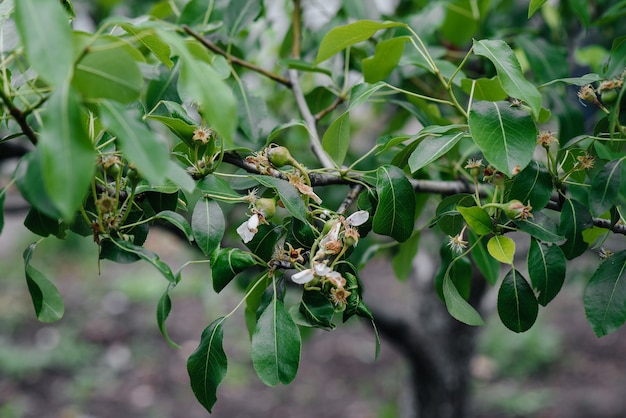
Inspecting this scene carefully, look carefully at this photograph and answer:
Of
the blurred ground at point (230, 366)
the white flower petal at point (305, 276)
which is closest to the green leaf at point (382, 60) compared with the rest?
the white flower petal at point (305, 276)

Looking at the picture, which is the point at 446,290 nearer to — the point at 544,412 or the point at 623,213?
the point at 623,213

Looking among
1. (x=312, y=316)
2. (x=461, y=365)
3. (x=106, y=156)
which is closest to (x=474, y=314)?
(x=312, y=316)

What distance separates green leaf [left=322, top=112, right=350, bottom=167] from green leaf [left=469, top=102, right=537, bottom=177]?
0.67 feet

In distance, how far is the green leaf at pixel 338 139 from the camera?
79 cm

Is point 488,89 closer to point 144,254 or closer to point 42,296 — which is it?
point 144,254

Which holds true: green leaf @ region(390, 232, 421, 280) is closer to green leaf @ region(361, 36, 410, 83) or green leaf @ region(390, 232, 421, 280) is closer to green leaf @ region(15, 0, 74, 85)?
green leaf @ region(361, 36, 410, 83)

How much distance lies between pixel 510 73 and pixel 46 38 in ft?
1.52

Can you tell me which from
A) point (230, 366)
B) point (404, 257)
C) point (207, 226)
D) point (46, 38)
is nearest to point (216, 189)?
point (207, 226)

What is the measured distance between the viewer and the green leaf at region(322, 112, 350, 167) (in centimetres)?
79

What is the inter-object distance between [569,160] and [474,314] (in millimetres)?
216

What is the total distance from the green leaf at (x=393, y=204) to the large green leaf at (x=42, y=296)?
14.8 inches

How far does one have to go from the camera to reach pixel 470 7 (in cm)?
127

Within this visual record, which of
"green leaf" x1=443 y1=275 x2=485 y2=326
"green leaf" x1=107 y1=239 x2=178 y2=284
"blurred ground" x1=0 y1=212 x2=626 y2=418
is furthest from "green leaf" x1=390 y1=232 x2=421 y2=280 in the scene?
"blurred ground" x1=0 y1=212 x2=626 y2=418

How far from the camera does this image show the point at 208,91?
457 millimetres
